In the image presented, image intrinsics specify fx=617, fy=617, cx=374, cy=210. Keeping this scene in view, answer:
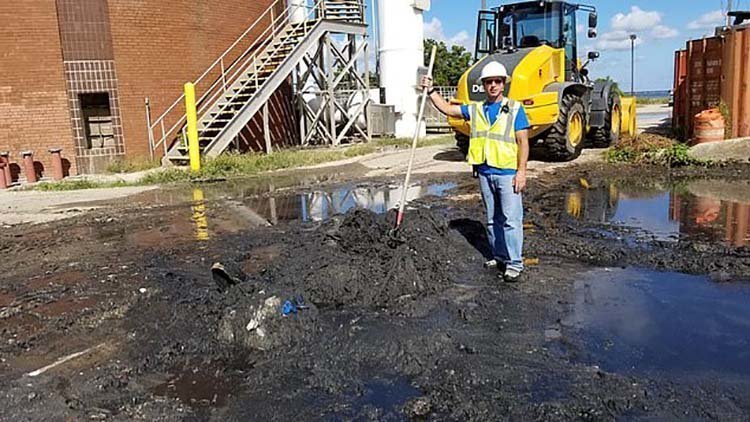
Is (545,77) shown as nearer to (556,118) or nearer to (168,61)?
(556,118)

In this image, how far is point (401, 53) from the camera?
71.1ft

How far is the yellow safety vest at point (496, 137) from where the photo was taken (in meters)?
5.48

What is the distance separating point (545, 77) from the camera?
12.3 meters

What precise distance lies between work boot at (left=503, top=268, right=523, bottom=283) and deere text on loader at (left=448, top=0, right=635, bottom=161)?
21.8 feet

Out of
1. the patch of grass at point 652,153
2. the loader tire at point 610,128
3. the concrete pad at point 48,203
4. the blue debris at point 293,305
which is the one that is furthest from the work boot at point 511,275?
the loader tire at point 610,128

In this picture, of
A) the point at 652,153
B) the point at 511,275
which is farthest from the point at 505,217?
the point at 652,153

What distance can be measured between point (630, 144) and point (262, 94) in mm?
9173

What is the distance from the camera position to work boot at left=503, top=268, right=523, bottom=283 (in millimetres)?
5465

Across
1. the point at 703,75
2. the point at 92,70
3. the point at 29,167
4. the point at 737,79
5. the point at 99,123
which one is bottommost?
the point at 29,167

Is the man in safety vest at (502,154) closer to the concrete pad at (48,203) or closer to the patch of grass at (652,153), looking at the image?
the concrete pad at (48,203)

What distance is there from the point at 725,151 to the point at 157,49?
1355 cm

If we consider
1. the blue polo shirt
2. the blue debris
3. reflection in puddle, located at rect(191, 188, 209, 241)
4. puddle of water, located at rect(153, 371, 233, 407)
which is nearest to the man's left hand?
the blue polo shirt

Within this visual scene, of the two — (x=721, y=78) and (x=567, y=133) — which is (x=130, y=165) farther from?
(x=721, y=78)

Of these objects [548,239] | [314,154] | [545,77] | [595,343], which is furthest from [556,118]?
[595,343]
